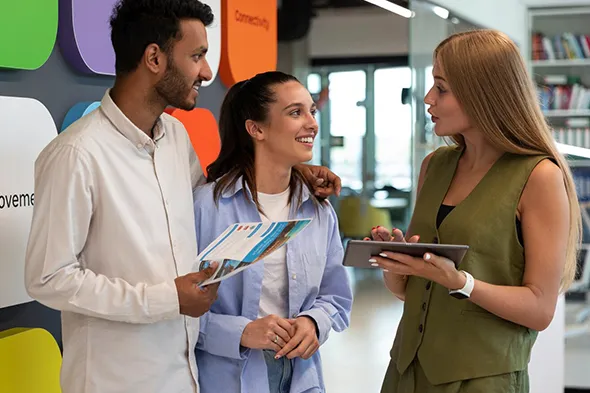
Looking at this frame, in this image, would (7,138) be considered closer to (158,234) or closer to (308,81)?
(158,234)

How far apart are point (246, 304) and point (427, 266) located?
0.54 m

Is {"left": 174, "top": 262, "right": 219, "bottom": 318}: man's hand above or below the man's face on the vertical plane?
below

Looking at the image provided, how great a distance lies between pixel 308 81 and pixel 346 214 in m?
1.87

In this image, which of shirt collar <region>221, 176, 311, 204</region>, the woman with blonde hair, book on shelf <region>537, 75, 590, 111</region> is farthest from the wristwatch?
book on shelf <region>537, 75, 590, 111</region>

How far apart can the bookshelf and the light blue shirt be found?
6.96 metres

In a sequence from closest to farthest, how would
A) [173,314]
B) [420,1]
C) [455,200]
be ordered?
[173,314], [455,200], [420,1]

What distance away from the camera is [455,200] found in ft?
7.13

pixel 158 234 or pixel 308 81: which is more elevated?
pixel 308 81

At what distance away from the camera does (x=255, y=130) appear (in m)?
2.37

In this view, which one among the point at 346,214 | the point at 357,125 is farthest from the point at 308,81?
the point at 346,214

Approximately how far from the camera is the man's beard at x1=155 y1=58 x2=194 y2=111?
201cm

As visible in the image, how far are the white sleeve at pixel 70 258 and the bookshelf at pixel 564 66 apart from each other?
753 centimetres

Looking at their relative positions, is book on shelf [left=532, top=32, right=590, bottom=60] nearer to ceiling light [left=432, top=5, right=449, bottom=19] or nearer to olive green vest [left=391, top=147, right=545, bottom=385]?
ceiling light [left=432, top=5, right=449, bottom=19]

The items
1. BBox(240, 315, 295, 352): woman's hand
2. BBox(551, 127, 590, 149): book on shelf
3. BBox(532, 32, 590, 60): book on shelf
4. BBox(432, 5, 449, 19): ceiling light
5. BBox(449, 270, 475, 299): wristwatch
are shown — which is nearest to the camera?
BBox(449, 270, 475, 299): wristwatch
